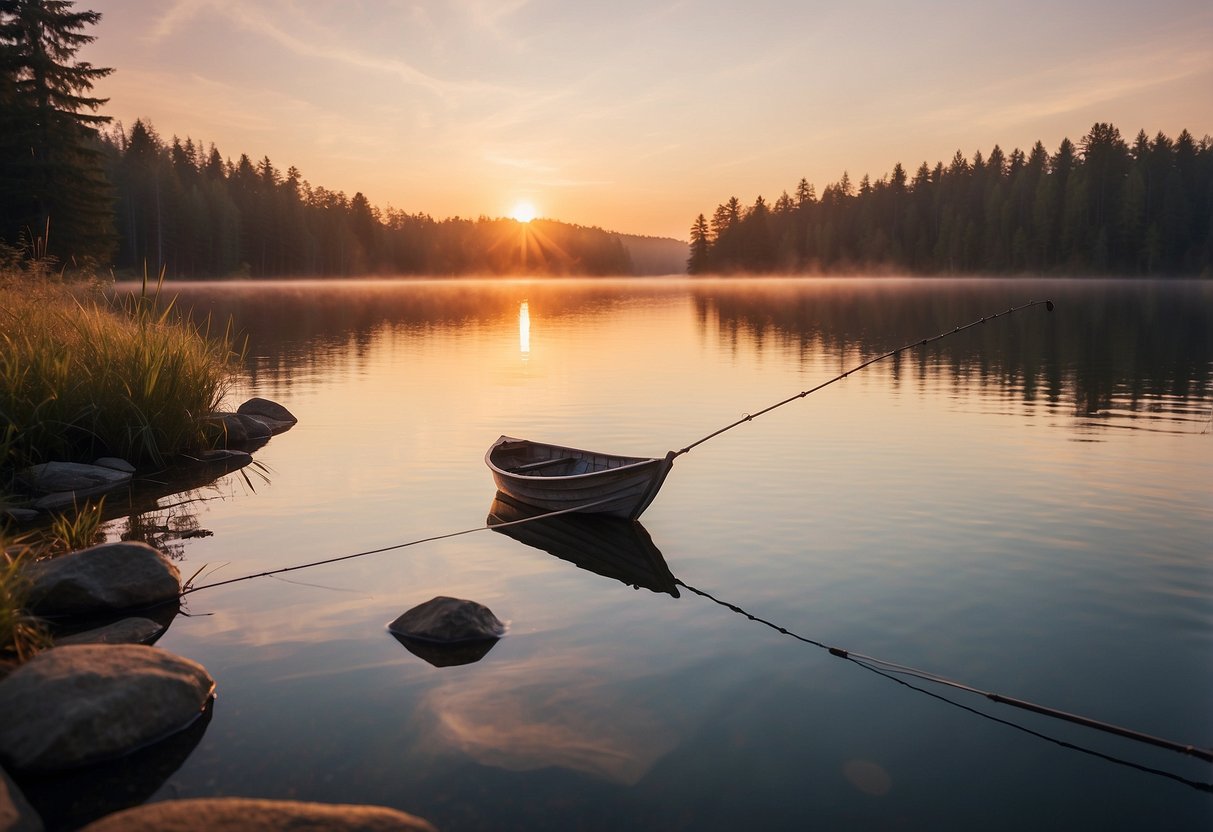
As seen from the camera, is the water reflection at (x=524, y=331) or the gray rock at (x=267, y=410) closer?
the gray rock at (x=267, y=410)

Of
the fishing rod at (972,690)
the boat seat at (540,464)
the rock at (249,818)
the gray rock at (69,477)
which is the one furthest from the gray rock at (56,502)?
the fishing rod at (972,690)

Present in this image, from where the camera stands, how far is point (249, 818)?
5.30 m

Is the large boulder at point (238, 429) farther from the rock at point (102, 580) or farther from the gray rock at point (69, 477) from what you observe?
the rock at point (102, 580)

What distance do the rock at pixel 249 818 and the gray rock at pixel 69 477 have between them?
39.3ft

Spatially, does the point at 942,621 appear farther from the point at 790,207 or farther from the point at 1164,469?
the point at 790,207

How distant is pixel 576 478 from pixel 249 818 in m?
9.29

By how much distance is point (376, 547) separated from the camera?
43.6ft

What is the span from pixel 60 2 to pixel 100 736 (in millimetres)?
56053

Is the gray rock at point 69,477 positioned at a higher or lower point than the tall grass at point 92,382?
lower

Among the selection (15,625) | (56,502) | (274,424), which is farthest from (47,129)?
→ (15,625)

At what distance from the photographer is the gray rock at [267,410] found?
24.6 meters

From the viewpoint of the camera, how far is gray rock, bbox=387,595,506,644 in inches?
377

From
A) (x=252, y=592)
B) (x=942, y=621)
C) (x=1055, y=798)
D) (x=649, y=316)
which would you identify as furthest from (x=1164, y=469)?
(x=649, y=316)

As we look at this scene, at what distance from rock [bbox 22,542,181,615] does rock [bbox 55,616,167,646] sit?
17.3 inches
